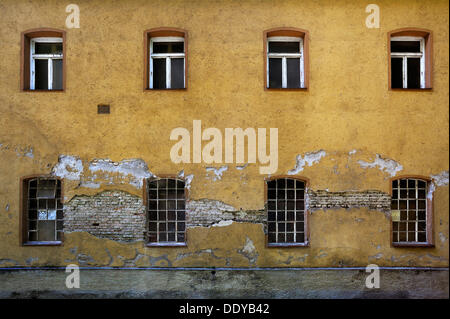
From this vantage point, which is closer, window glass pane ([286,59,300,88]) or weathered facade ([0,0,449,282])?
weathered facade ([0,0,449,282])

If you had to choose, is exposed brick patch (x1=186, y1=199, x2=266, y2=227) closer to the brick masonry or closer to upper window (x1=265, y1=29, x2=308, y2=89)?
the brick masonry

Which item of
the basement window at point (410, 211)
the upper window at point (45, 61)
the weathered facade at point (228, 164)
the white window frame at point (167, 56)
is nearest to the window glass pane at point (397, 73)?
the weathered facade at point (228, 164)

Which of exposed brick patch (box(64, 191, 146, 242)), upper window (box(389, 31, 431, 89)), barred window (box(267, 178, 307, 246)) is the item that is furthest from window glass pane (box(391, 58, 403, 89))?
exposed brick patch (box(64, 191, 146, 242))

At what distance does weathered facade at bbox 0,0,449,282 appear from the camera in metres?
8.75

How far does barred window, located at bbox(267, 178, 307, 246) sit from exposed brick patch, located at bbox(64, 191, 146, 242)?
3.01m

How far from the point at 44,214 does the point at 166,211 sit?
292 centimetres

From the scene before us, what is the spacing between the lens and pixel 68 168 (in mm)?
8789

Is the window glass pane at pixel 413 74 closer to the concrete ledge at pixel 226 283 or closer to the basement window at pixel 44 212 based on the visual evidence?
the concrete ledge at pixel 226 283

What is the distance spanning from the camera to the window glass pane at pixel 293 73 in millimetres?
9109

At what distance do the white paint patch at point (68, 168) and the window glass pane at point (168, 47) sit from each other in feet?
10.7

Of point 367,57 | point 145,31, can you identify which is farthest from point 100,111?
point 367,57

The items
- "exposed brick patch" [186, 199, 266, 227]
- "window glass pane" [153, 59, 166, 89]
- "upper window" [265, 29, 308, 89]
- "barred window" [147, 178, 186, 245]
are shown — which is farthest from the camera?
"window glass pane" [153, 59, 166, 89]

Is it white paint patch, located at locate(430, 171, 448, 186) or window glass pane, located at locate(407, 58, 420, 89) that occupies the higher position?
window glass pane, located at locate(407, 58, 420, 89)

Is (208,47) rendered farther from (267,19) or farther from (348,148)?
(348,148)
